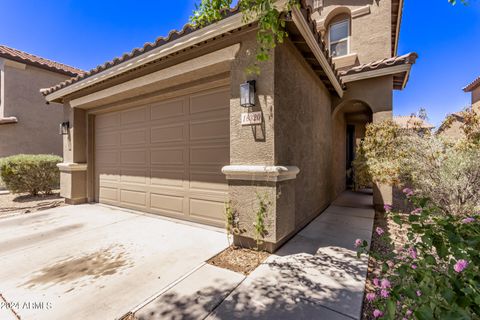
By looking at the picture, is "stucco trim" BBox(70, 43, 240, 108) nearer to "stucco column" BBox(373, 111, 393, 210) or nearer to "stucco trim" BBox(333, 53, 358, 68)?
"stucco column" BBox(373, 111, 393, 210)

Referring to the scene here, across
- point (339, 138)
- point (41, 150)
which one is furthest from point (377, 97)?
point (41, 150)

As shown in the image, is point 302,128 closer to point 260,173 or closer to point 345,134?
point 260,173

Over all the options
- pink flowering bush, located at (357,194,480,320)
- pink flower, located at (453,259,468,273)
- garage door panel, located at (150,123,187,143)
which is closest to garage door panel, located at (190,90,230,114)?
garage door panel, located at (150,123,187,143)

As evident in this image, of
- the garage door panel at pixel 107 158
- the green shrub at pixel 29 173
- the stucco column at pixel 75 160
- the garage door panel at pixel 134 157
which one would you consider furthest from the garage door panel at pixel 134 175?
the green shrub at pixel 29 173

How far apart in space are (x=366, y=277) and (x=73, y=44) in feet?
49.6

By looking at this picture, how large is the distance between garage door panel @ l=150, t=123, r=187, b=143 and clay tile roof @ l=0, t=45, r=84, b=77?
10784 mm

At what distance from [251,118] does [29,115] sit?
13857 millimetres

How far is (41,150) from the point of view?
Answer: 1122cm

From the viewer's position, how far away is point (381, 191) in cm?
630

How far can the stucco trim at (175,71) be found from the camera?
3756 millimetres

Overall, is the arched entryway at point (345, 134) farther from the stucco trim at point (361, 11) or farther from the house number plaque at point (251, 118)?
the house number plaque at point (251, 118)

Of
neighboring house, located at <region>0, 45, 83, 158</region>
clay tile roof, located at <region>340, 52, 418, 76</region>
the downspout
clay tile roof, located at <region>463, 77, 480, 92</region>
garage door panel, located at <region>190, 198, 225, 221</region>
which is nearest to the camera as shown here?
garage door panel, located at <region>190, 198, 225, 221</region>

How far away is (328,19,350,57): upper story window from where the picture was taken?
836 centimetres

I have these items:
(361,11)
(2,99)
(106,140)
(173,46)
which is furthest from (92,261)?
(2,99)
